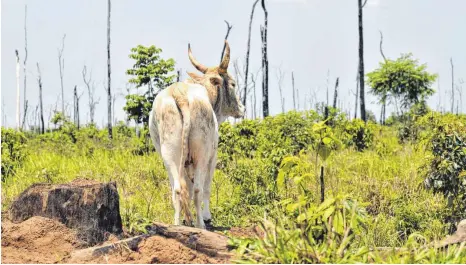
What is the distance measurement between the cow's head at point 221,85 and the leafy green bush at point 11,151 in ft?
20.1

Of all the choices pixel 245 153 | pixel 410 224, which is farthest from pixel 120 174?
pixel 410 224

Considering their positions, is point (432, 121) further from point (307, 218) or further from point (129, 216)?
point (129, 216)

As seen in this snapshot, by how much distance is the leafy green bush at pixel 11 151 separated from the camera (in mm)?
11820

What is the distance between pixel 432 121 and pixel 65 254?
13.6 ft

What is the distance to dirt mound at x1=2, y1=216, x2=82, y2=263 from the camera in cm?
547

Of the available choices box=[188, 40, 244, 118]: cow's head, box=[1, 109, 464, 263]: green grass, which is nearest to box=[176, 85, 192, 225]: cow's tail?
box=[1, 109, 464, 263]: green grass

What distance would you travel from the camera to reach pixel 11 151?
1283 cm

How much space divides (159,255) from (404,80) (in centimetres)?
2858

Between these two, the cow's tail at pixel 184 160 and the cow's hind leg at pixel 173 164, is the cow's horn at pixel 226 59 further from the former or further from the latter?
the cow's hind leg at pixel 173 164

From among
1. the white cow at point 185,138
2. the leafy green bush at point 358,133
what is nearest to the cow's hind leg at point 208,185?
the white cow at point 185,138

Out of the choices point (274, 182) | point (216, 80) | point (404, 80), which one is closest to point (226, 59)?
point (216, 80)

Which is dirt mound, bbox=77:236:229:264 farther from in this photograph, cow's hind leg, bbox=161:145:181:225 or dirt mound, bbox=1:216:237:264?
cow's hind leg, bbox=161:145:181:225

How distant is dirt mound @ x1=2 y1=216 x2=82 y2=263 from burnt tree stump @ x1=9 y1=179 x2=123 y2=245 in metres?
0.09

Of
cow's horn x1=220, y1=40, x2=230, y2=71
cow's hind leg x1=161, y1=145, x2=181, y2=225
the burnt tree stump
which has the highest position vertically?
cow's horn x1=220, y1=40, x2=230, y2=71
